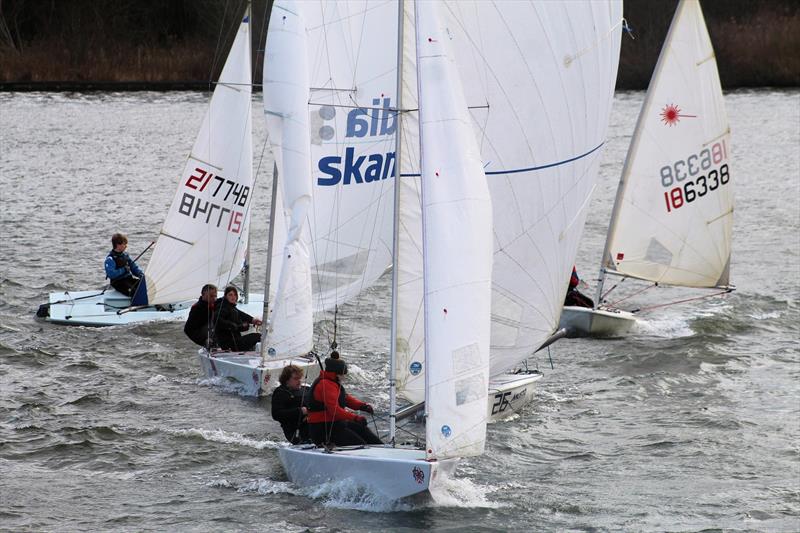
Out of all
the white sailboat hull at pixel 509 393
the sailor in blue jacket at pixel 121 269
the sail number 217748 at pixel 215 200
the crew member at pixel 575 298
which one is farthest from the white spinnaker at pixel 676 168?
the sailor in blue jacket at pixel 121 269

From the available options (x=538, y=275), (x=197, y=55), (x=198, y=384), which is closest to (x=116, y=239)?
(x=198, y=384)

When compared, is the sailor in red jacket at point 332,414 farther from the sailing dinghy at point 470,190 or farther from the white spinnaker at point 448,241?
the white spinnaker at point 448,241

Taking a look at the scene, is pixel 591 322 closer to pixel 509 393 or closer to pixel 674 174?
pixel 674 174

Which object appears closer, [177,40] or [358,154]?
[358,154]

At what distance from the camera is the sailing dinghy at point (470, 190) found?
11750 mm

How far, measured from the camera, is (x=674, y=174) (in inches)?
853

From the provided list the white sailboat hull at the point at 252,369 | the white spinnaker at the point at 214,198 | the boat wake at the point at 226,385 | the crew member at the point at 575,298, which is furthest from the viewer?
the crew member at the point at 575,298

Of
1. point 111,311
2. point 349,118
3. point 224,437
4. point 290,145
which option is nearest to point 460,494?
point 224,437

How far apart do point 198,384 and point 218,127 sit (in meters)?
3.98

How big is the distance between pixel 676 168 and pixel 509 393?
23.9ft

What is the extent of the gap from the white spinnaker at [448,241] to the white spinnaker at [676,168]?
9.87m

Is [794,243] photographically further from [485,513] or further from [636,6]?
[636,6]

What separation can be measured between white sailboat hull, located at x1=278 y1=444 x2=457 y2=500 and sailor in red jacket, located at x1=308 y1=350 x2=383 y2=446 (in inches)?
7.6

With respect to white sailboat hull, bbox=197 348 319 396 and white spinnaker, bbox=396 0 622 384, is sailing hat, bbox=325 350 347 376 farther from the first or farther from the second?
white sailboat hull, bbox=197 348 319 396
